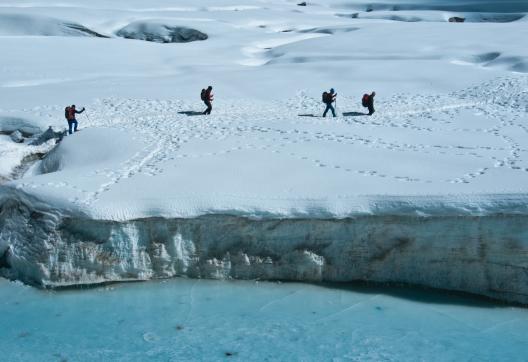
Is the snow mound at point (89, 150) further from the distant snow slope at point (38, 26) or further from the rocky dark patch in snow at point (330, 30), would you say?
the distant snow slope at point (38, 26)

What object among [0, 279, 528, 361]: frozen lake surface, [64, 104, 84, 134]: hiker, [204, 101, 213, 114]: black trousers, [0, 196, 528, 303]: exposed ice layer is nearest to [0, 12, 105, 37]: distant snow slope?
[204, 101, 213, 114]: black trousers

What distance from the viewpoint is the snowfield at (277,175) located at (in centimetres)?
1018

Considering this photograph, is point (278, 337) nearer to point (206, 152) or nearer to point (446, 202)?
point (446, 202)

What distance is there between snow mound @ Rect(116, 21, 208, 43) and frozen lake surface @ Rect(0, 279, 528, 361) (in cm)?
3074

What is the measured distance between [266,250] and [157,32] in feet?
104

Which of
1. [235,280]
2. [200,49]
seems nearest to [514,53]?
[200,49]

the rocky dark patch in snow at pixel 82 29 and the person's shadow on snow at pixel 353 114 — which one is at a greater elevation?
the rocky dark patch in snow at pixel 82 29

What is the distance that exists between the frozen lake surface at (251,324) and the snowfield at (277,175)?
35cm

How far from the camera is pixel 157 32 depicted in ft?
130

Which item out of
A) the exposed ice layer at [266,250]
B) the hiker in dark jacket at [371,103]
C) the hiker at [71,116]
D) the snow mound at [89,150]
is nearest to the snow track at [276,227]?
the exposed ice layer at [266,250]

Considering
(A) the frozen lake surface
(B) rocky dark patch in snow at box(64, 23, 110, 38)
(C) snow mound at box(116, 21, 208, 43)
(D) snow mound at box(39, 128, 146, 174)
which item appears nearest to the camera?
(A) the frozen lake surface

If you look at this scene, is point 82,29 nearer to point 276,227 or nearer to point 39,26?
point 39,26

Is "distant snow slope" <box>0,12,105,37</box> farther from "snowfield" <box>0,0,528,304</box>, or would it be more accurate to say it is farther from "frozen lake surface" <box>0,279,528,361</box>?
"frozen lake surface" <box>0,279,528,361</box>

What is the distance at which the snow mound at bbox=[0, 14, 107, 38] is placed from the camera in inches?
1491
